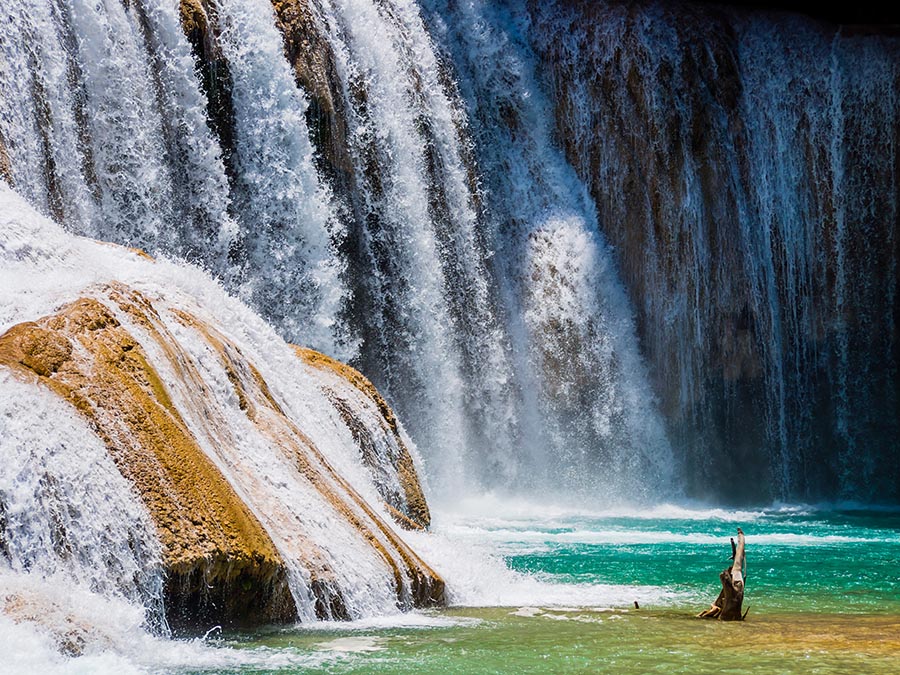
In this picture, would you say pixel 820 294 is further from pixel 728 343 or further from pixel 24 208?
pixel 24 208

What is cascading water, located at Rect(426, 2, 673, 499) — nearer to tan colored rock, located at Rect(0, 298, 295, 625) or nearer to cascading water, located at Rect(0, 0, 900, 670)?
cascading water, located at Rect(0, 0, 900, 670)

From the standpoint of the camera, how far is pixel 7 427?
9.27 meters

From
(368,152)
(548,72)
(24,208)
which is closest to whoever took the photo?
(24,208)

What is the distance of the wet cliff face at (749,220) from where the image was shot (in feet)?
98.2

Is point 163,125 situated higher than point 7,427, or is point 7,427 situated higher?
point 163,125

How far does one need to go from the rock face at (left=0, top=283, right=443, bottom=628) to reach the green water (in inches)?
16.1

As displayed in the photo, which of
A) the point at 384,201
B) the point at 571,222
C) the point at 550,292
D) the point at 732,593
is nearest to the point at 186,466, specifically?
the point at 732,593

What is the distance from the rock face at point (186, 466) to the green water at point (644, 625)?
410 mm

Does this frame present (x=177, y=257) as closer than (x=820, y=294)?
Yes

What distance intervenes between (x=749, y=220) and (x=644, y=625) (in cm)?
2093

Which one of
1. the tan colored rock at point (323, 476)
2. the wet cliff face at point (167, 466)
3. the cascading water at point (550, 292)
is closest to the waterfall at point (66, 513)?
the wet cliff face at point (167, 466)

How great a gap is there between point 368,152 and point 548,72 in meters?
6.86

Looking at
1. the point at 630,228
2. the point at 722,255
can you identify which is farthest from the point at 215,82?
the point at 722,255

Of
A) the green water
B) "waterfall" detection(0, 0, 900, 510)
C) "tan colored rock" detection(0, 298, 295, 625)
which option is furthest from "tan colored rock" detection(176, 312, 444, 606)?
"waterfall" detection(0, 0, 900, 510)
